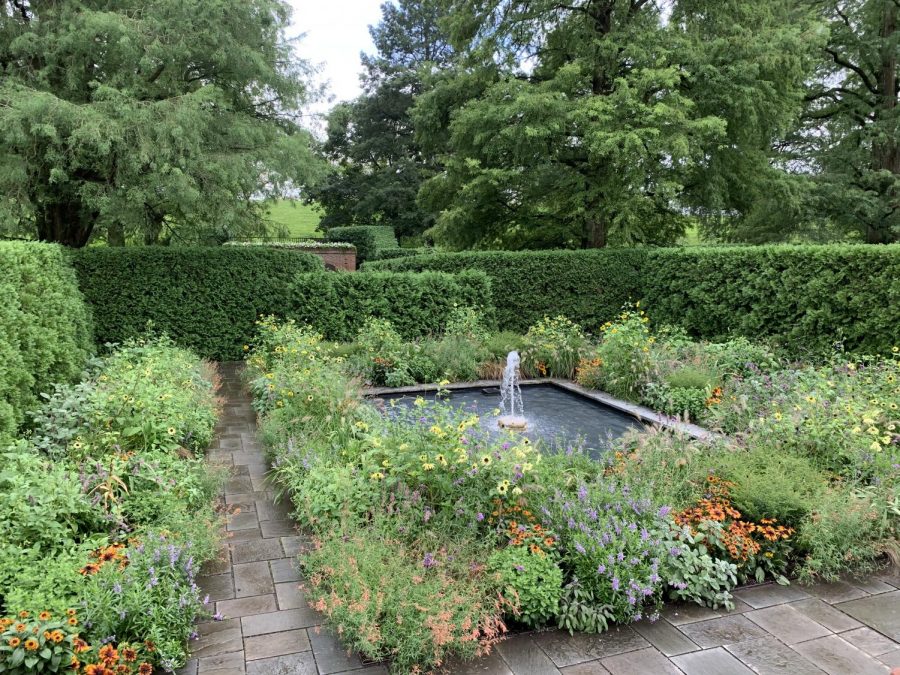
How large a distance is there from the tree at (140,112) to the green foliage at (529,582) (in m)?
6.53

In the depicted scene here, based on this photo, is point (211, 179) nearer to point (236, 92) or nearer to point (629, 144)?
point (236, 92)

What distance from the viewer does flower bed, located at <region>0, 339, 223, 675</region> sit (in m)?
2.21

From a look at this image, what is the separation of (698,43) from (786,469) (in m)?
9.86

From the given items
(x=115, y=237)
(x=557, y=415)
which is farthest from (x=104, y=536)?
(x=115, y=237)

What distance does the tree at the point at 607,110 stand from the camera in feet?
33.9

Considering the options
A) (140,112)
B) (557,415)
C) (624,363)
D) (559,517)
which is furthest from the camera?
(140,112)

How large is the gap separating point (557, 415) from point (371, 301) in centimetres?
390

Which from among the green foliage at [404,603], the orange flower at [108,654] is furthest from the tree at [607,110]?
the orange flower at [108,654]

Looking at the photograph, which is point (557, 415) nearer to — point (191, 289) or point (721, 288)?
point (721, 288)

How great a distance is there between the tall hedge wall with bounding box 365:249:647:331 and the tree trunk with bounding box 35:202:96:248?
5100mm

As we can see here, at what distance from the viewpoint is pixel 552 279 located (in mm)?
10344

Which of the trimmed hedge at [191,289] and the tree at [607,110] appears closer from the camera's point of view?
the trimmed hedge at [191,289]

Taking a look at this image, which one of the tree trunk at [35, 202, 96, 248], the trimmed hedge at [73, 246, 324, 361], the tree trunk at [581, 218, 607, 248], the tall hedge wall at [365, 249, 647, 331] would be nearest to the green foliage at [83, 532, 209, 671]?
the trimmed hedge at [73, 246, 324, 361]

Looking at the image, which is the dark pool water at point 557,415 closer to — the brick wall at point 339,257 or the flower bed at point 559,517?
the flower bed at point 559,517
